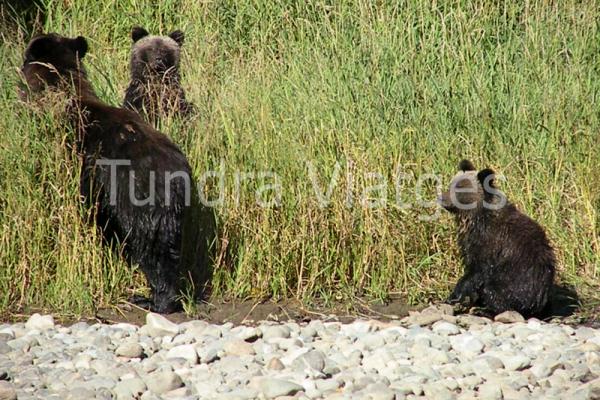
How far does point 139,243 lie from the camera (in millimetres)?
7086

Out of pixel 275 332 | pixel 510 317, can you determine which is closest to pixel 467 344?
pixel 510 317

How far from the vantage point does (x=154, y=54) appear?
927cm

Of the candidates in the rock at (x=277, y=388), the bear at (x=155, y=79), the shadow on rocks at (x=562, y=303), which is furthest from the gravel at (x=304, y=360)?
the bear at (x=155, y=79)

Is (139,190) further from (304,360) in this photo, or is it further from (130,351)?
(304,360)

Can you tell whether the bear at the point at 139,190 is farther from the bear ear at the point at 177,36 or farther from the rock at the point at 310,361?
the bear ear at the point at 177,36

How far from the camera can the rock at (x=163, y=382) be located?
569cm

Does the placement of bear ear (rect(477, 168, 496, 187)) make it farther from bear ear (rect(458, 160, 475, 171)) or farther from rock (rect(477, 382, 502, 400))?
rock (rect(477, 382, 502, 400))

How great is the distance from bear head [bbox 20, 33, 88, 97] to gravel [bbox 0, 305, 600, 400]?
1880 millimetres

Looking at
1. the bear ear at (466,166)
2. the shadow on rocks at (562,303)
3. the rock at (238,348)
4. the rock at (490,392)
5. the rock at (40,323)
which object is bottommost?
the rock at (490,392)

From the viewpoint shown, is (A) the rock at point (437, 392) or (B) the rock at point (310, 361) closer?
(A) the rock at point (437, 392)

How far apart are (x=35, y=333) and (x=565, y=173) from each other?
409 cm

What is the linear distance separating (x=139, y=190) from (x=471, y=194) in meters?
2.29

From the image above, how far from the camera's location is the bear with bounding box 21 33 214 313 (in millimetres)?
7004

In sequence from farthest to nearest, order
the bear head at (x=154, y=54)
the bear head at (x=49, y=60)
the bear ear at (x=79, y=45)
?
the bear head at (x=154, y=54)
the bear ear at (x=79, y=45)
the bear head at (x=49, y=60)
